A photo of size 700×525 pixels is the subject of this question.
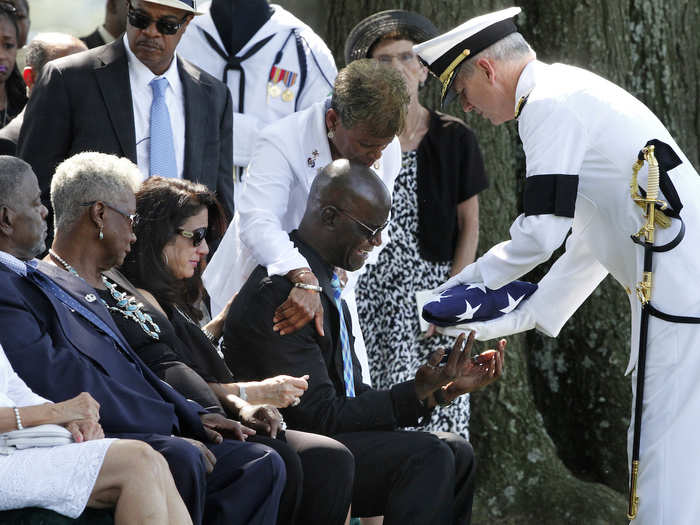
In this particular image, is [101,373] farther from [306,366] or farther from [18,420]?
[306,366]

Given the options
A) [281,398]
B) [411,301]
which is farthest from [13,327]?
[411,301]

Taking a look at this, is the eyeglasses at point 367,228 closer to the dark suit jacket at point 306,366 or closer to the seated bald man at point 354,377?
the seated bald man at point 354,377

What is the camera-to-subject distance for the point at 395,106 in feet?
17.5

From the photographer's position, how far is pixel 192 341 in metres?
4.73

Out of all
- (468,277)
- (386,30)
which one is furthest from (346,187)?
(386,30)

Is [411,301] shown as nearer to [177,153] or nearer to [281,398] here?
[177,153]

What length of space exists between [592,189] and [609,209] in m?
0.10

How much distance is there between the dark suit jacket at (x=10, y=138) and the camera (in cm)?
567

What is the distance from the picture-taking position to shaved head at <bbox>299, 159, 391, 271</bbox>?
4.91 meters

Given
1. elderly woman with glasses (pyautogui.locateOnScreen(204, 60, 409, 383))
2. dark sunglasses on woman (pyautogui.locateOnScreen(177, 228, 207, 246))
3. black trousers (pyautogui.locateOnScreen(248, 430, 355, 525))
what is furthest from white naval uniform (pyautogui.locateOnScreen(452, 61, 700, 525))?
dark sunglasses on woman (pyautogui.locateOnScreen(177, 228, 207, 246))

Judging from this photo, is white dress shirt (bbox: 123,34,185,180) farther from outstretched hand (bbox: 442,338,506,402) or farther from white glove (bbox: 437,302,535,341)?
outstretched hand (bbox: 442,338,506,402)

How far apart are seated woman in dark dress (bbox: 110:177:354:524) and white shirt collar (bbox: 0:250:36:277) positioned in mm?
512

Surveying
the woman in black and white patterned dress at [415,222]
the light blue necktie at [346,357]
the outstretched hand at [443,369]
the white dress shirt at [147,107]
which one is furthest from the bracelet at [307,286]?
the woman in black and white patterned dress at [415,222]

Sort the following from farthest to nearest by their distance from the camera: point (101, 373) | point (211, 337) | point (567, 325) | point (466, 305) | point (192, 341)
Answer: point (567, 325) → point (211, 337) → point (466, 305) → point (192, 341) → point (101, 373)
